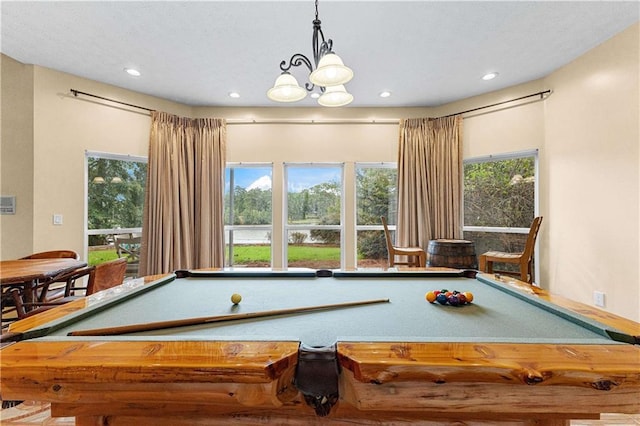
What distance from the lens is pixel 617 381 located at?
689mm

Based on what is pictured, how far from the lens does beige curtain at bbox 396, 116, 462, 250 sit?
3.99 metres

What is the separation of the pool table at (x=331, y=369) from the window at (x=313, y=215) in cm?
323

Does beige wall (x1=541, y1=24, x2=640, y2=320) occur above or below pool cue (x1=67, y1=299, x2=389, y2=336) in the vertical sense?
above

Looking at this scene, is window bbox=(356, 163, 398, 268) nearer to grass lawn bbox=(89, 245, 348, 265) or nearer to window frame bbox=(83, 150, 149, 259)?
grass lawn bbox=(89, 245, 348, 265)

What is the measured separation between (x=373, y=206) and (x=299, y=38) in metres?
2.46

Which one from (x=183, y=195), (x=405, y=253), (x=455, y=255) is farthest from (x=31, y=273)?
(x=455, y=255)

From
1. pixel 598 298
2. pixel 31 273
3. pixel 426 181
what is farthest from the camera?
pixel 426 181

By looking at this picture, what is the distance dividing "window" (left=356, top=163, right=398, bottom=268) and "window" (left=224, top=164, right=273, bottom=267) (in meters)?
1.35

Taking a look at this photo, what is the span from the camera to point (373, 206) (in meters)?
4.30

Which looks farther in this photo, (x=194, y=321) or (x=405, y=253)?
(x=405, y=253)

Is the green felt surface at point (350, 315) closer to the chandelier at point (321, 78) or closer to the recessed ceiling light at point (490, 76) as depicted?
the chandelier at point (321, 78)

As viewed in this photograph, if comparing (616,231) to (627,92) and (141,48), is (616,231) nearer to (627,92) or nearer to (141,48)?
(627,92)

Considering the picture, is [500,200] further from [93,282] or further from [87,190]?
[87,190]

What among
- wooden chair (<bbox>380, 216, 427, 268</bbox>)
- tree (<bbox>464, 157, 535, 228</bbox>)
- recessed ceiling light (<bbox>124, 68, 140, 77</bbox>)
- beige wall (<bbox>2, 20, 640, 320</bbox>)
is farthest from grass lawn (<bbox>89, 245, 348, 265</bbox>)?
recessed ceiling light (<bbox>124, 68, 140, 77</bbox>)
